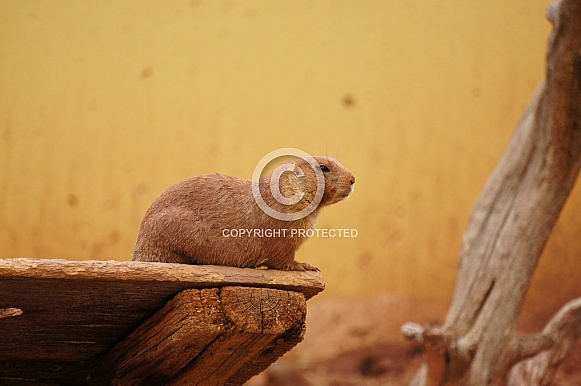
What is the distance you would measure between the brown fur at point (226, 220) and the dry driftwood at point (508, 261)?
1.77 m

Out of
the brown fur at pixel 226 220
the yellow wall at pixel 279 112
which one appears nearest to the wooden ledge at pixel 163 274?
the brown fur at pixel 226 220

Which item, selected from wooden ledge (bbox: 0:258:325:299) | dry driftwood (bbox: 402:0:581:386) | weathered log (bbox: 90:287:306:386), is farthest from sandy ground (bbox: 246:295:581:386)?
wooden ledge (bbox: 0:258:325:299)

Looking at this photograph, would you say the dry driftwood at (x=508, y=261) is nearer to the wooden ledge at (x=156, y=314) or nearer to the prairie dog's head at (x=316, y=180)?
the prairie dog's head at (x=316, y=180)

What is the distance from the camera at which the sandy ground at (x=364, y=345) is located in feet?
18.9

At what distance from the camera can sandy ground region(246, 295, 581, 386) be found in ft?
18.9

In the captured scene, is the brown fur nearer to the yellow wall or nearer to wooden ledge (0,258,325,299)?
wooden ledge (0,258,325,299)

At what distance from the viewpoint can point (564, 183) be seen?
4.24 metres

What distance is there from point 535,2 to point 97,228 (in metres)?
3.52

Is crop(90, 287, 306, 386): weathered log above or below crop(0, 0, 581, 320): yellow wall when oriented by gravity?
below

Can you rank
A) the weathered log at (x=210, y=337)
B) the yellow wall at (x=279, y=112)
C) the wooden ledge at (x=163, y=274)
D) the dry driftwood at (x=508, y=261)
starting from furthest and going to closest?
the yellow wall at (x=279, y=112) → the dry driftwood at (x=508, y=261) → the weathered log at (x=210, y=337) → the wooden ledge at (x=163, y=274)

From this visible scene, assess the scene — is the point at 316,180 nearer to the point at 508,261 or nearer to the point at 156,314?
the point at 156,314

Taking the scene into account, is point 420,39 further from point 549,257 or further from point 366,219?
point 549,257

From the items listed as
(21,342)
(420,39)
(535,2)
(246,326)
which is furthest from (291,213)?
(535,2)

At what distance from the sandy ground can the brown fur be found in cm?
339
